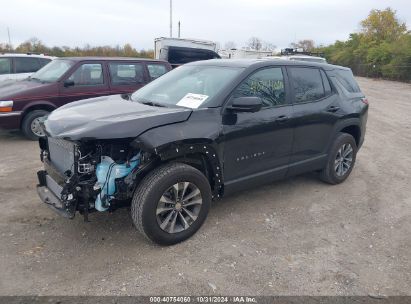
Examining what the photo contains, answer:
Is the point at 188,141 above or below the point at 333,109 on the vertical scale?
below

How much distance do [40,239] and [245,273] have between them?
2038 mm

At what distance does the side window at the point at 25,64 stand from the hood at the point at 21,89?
3.03 metres

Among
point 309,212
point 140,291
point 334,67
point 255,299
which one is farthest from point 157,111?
point 334,67

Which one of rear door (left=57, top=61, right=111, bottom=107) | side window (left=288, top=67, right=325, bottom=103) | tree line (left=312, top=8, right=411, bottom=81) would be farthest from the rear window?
tree line (left=312, top=8, right=411, bottom=81)

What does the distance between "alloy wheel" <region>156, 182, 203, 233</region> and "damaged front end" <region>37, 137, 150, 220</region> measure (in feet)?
1.12

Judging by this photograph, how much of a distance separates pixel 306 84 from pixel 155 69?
4.70 m

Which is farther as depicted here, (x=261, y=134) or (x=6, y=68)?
(x=6, y=68)

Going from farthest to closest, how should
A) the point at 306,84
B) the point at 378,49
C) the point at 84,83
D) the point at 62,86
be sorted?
the point at 378,49, the point at 84,83, the point at 62,86, the point at 306,84

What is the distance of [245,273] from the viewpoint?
3215 mm

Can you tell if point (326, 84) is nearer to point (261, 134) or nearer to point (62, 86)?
point (261, 134)

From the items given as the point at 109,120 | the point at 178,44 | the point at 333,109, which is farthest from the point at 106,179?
the point at 178,44

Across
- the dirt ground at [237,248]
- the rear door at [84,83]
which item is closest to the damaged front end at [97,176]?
the dirt ground at [237,248]

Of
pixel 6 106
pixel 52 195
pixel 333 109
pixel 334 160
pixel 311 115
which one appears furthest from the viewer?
pixel 6 106

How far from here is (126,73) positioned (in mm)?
8141
